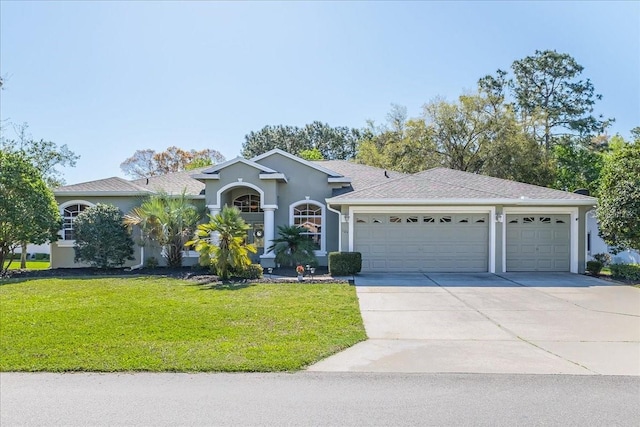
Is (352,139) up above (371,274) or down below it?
above

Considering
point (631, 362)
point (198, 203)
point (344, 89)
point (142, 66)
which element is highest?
point (344, 89)

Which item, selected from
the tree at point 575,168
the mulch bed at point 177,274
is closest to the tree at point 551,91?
the tree at point 575,168

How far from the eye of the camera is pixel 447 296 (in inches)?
445

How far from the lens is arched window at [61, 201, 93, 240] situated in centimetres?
1786

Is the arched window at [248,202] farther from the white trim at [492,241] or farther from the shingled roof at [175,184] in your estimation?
the white trim at [492,241]

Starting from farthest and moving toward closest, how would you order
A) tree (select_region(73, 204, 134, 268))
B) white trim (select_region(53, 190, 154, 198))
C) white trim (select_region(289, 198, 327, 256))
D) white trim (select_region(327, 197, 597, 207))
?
1. white trim (select_region(289, 198, 327, 256))
2. white trim (select_region(53, 190, 154, 198))
3. tree (select_region(73, 204, 134, 268))
4. white trim (select_region(327, 197, 597, 207))

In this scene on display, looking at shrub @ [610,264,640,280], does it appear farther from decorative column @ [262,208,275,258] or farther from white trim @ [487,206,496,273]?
decorative column @ [262,208,275,258]

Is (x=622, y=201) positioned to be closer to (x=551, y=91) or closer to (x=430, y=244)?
(x=430, y=244)

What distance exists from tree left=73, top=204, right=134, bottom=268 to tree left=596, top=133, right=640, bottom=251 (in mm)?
16999

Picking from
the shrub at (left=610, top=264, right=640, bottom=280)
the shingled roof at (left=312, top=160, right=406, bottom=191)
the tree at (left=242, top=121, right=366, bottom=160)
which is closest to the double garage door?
the shrub at (left=610, top=264, right=640, bottom=280)

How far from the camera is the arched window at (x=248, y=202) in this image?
745 inches

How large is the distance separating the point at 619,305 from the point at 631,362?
509 cm

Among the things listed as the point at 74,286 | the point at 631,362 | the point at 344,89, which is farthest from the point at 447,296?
the point at 344,89

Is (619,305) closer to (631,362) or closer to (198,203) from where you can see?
(631,362)
